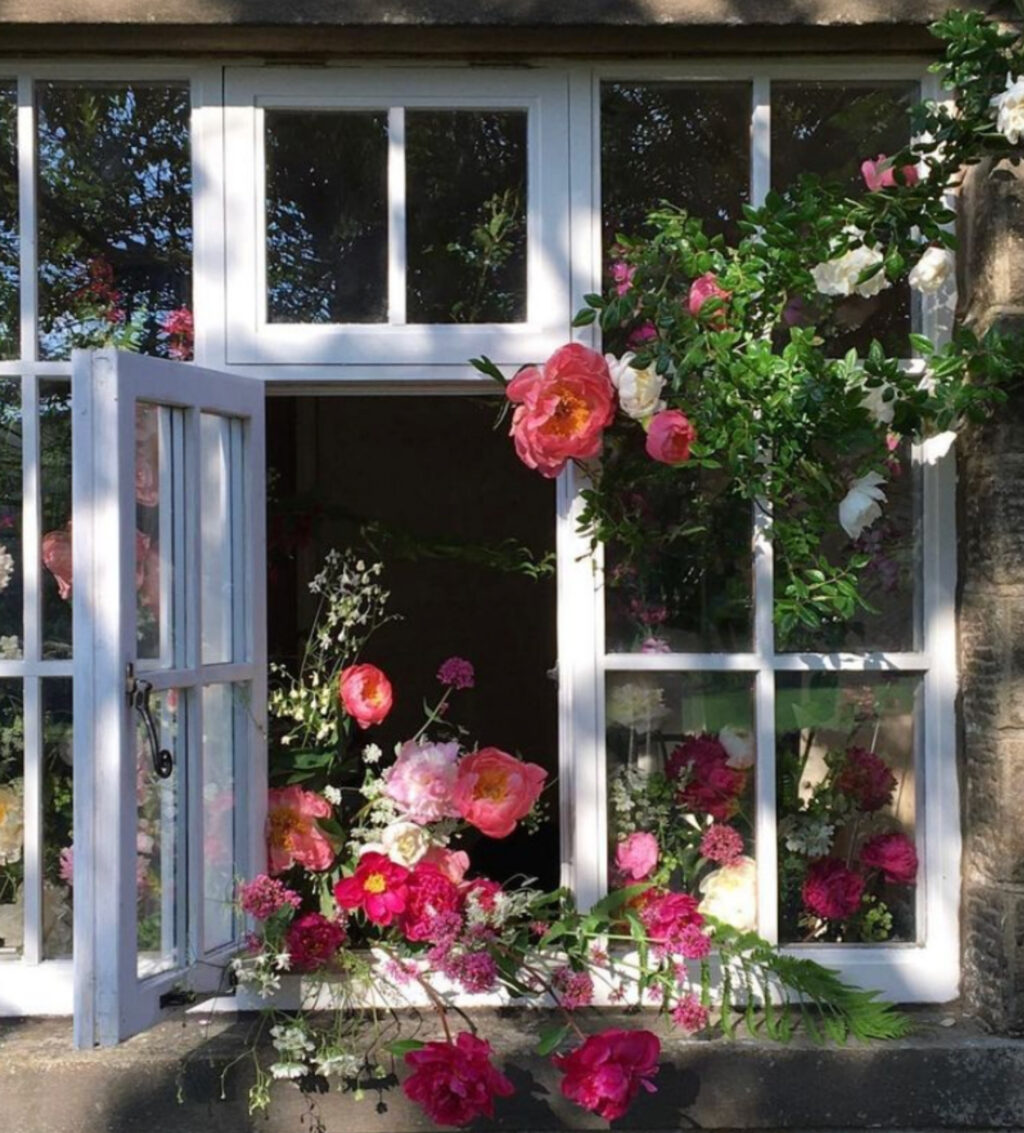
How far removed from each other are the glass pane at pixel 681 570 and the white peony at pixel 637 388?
0.14 metres

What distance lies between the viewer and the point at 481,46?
2.83 m

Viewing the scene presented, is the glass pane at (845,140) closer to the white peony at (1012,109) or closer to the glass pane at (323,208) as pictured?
the white peony at (1012,109)

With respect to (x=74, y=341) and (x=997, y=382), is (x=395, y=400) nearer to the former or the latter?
(x=74, y=341)

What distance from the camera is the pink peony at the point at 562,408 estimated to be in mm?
2725

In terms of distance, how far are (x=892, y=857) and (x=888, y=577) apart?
553 mm

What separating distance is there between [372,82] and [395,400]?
3.92 m

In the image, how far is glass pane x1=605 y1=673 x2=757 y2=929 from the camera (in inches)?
114

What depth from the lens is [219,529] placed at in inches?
108

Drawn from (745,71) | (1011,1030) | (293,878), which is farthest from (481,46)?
(1011,1030)

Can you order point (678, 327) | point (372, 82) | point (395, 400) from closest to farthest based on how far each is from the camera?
point (678, 327)
point (372, 82)
point (395, 400)

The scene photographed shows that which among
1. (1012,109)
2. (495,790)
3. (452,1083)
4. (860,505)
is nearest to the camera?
(452,1083)

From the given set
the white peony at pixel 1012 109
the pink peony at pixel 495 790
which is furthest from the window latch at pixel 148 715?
the white peony at pixel 1012 109

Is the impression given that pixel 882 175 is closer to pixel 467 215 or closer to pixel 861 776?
pixel 467 215

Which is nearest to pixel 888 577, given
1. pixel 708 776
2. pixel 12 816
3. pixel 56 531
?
pixel 708 776
